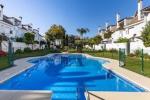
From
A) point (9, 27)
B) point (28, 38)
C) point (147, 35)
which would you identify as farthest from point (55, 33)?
point (147, 35)

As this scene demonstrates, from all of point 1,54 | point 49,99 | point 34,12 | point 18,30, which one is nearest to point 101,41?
point 18,30

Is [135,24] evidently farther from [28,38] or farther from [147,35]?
[147,35]

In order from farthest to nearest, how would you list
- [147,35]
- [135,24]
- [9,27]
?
[9,27]
[135,24]
[147,35]

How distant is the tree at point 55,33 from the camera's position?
68.2m

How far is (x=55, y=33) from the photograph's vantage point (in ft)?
224

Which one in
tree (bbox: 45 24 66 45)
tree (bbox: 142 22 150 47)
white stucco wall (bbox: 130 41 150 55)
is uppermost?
tree (bbox: 45 24 66 45)

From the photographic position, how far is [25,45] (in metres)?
51.1

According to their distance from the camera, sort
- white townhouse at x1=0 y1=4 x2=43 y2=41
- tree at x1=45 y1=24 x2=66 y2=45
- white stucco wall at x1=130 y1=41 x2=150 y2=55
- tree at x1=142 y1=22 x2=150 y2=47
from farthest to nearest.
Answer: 1. tree at x1=45 y1=24 x2=66 y2=45
2. white townhouse at x1=0 y1=4 x2=43 y2=41
3. white stucco wall at x1=130 y1=41 x2=150 y2=55
4. tree at x1=142 y1=22 x2=150 y2=47

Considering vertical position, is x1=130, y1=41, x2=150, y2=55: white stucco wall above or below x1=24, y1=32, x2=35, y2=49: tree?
below

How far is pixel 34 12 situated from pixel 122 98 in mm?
36895

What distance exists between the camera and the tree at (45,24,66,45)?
68.2m

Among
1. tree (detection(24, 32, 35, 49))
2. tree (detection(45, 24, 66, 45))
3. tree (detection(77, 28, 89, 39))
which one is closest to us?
tree (detection(24, 32, 35, 49))

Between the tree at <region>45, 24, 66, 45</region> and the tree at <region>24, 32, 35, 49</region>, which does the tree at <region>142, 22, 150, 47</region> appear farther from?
the tree at <region>45, 24, 66, 45</region>

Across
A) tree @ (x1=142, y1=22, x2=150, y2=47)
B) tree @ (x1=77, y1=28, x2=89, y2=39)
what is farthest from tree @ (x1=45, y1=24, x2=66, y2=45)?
tree @ (x1=142, y1=22, x2=150, y2=47)
